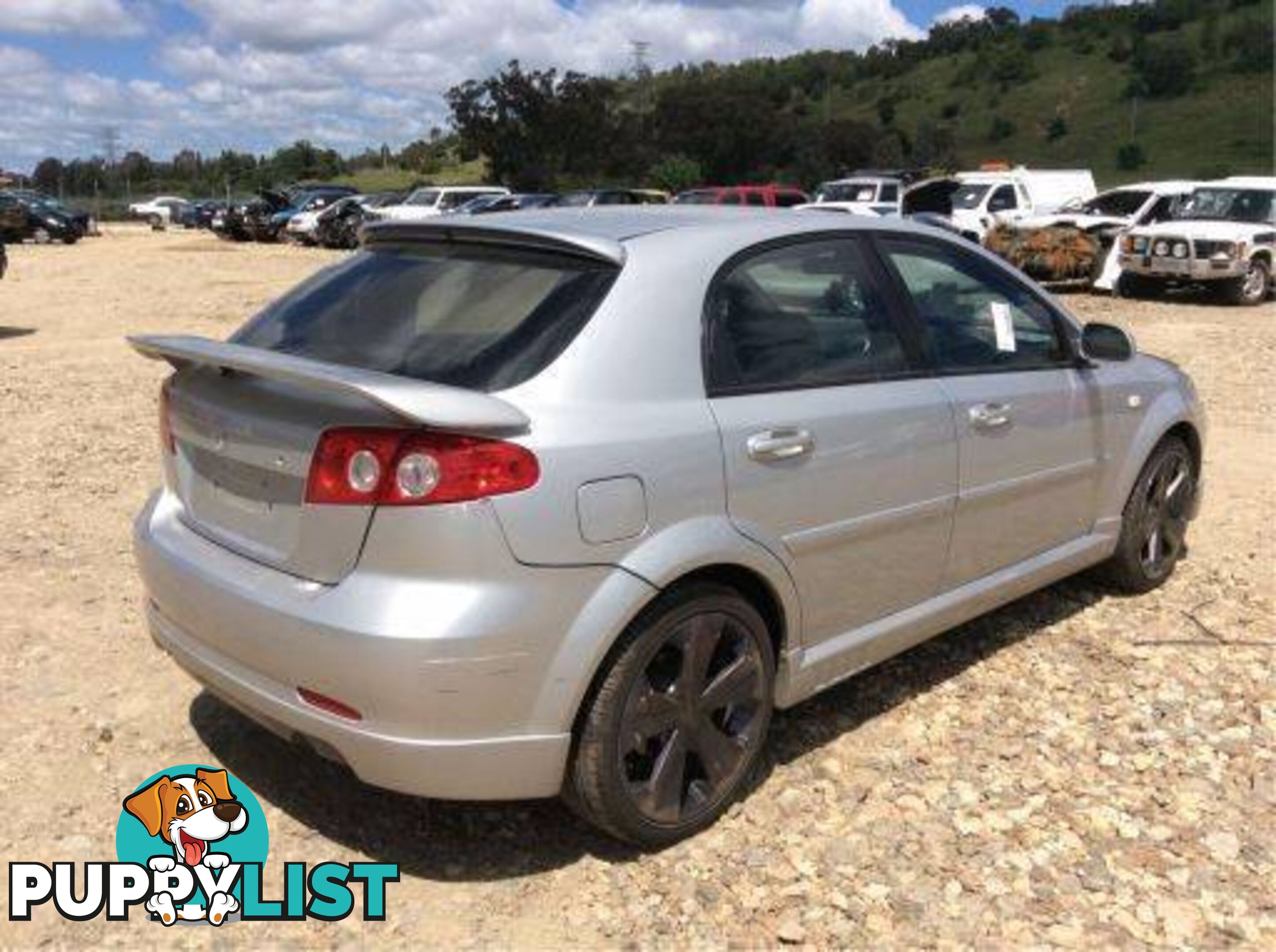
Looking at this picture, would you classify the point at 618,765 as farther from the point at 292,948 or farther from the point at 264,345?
the point at 264,345

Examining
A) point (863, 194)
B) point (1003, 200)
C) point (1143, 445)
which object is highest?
point (863, 194)

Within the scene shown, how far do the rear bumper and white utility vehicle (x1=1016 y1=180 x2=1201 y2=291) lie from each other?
1838 cm

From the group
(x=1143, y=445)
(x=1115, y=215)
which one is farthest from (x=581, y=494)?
(x=1115, y=215)

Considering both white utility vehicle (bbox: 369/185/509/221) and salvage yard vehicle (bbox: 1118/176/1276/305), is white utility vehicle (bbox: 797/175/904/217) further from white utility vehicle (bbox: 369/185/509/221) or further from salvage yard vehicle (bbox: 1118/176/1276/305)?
white utility vehicle (bbox: 369/185/509/221)

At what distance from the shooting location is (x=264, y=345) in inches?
142

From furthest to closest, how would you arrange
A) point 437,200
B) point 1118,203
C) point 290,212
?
point 290,212 < point 437,200 < point 1118,203

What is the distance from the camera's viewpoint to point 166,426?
144 inches

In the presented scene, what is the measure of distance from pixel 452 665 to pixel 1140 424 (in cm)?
336

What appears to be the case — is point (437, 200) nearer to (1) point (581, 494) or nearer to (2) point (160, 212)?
(1) point (581, 494)

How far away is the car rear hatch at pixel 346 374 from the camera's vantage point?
2.92 meters

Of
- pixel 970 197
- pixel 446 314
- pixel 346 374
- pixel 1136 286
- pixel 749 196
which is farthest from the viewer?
pixel 749 196

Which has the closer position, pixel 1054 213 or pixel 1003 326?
pixel 1003 326

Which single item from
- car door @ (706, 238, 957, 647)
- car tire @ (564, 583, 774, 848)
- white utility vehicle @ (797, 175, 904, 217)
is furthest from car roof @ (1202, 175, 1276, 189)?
car tire @ (564, 583, 774, 848)

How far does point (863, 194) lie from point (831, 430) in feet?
89.1
